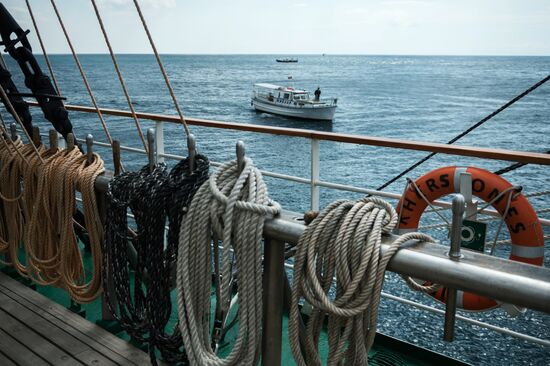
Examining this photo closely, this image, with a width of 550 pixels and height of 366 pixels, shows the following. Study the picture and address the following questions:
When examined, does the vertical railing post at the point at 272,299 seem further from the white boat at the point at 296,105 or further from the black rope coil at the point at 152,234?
the white boat at the point at 296,105

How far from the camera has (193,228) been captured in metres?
1.07

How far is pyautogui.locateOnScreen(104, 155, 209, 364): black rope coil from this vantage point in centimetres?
119

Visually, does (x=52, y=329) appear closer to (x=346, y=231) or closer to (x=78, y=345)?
(x=78, y=345)

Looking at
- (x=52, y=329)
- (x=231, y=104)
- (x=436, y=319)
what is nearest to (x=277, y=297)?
(x=52, y=329)

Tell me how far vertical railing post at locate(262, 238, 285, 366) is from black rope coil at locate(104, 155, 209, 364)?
23cm

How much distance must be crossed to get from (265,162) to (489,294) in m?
20.0

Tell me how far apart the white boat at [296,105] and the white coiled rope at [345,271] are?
111ft

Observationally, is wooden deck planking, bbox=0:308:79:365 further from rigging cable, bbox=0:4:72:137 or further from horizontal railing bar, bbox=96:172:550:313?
rigging cable, bbox=0:4:72:137

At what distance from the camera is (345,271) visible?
35.0 inches

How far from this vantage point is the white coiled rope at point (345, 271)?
88cm

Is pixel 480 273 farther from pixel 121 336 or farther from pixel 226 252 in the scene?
pixel 121 336

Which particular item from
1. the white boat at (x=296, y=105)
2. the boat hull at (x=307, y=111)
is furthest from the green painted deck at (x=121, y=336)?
the boat hull at (x=307, y=111)

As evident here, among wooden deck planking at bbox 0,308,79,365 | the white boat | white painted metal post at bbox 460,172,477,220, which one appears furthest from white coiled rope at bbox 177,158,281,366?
the white boat

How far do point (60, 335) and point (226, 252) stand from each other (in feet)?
2.81
